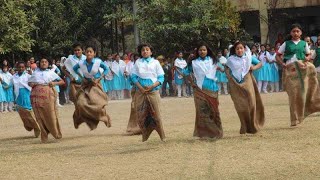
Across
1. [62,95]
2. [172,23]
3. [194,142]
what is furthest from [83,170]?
[172,23]

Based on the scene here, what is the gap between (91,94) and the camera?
12461mm

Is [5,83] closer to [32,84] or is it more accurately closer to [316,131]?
[32,84]

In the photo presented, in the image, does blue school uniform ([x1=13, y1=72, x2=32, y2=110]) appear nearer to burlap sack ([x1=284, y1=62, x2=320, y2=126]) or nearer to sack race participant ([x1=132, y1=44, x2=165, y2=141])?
sack race participant ([x1=132, y1=44, x2=165, y2=141])

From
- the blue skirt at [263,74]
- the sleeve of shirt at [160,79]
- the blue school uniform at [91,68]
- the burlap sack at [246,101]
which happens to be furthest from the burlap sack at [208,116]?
the blue skirt at [263,74]

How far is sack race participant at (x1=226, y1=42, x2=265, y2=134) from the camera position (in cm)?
1134

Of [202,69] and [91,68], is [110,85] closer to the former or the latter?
[91,68]

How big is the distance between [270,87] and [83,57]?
43.8 feet

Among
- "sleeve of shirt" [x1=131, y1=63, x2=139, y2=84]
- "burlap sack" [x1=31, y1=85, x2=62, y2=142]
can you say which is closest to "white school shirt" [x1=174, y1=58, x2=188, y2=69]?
"burlap sack" [x1=31, y1=85, x2=62, y2=142]

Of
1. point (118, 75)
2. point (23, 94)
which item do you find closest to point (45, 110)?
point (23, 94)

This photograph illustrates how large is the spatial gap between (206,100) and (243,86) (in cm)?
65

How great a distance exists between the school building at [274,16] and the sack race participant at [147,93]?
19.7m

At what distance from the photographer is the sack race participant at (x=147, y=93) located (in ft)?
36.2

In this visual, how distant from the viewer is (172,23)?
27.4m

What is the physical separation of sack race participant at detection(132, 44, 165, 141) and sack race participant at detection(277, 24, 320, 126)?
2.49 m
